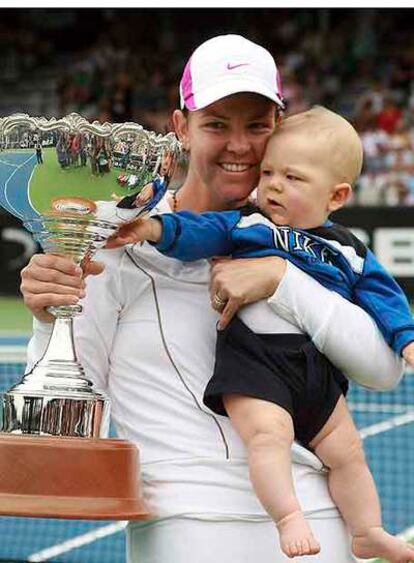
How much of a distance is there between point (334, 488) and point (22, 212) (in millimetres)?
741

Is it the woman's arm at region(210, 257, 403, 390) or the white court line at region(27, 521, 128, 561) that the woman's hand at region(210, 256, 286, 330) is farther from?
the white court line at region(27, 521, 128, 561)

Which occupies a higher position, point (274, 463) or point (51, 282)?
point (51, 282)

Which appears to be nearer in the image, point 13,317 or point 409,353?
point 409,353

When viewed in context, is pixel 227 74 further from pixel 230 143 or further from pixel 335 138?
pixel 335 138

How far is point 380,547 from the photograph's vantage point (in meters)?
2.47

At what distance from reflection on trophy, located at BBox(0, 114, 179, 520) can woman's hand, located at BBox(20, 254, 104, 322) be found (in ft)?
0.11

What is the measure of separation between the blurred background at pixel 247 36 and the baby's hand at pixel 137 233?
9.53m

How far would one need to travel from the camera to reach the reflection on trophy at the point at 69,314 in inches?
89.8

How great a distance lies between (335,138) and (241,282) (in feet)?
1.15

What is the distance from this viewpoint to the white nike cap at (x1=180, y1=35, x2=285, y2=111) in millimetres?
2498

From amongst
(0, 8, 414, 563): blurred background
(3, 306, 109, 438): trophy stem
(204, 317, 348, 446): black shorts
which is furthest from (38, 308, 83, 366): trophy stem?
(0, 8, 414, 563): blurred background

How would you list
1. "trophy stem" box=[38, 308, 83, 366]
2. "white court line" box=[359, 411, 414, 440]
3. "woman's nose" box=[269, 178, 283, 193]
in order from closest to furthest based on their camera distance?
"trophy stem" box=[38, 308, 83, 366] < "woman's nose" box=[269, 178, 283, 193] < "white court line" box=[359, 411, 414, 440]

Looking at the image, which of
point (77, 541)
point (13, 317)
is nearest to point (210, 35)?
point (13, 317)

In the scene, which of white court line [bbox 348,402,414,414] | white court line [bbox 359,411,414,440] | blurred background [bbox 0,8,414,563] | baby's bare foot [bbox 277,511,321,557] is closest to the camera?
baby's bare foot [bbox 277,511,321,557]
